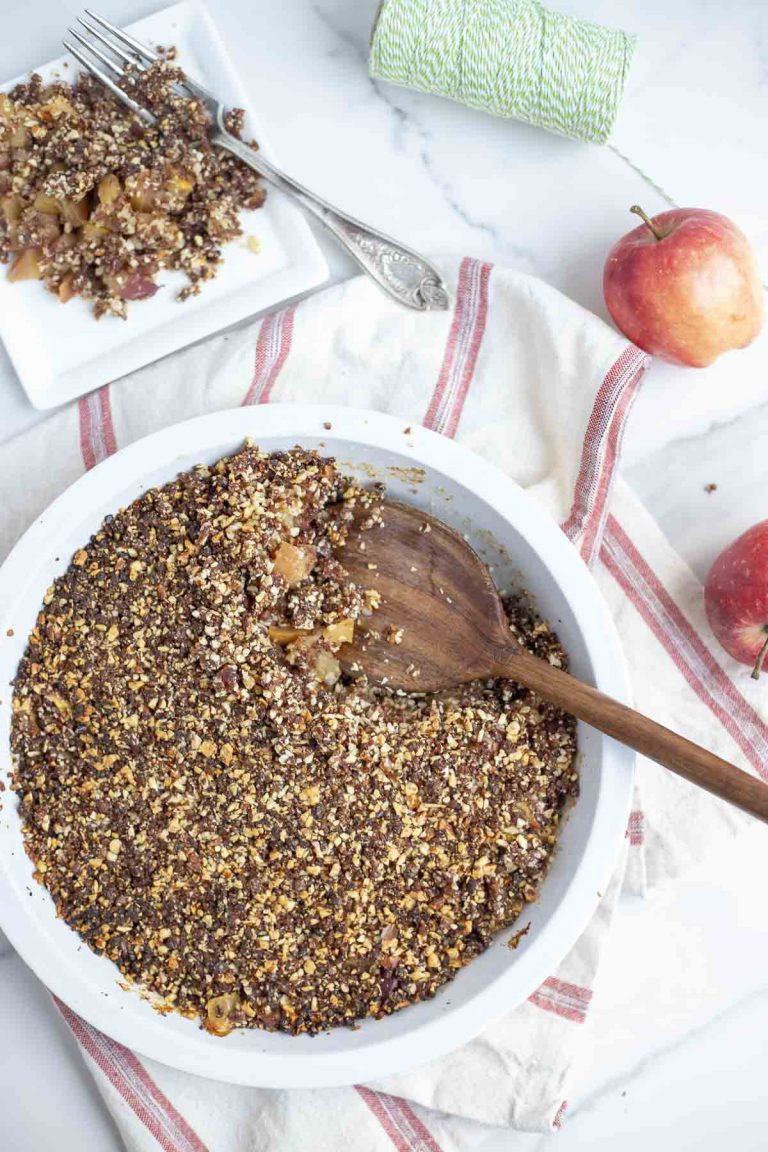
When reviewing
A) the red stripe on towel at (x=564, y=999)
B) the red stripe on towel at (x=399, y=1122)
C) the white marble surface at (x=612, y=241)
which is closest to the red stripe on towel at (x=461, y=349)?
the white marble surface at (x=612, y=241)

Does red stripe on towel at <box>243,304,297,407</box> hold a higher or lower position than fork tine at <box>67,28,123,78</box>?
lower

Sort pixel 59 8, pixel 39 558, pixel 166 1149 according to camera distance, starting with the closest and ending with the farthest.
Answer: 1. pixel 39 558
2. pixel 166 1149
3. pixel 59 8

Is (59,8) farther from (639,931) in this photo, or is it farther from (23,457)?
(639,931)

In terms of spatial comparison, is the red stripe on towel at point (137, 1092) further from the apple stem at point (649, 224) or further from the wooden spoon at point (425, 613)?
the apple stem at point (649, 224)

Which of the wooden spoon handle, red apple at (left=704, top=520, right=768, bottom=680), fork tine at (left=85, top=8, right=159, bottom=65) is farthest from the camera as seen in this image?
fork tine at (left=85, top=8, right=159, bottom=65)

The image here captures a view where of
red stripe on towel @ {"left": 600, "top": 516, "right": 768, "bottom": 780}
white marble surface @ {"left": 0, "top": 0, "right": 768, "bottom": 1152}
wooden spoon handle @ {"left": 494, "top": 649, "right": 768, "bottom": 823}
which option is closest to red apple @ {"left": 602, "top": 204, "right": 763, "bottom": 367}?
white marble surface @ {"left": 0, "top": 0, "right": 768, "bottom": 1152}

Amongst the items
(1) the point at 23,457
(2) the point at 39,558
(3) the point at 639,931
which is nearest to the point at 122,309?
(1) the point at 23,457

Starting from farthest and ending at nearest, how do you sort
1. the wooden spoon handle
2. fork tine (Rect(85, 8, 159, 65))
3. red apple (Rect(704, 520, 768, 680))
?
fork tine (Rect(85, 8, 159, 65))
red apple (Rect(704, 520, 768, 680))
the wooden spoon handle

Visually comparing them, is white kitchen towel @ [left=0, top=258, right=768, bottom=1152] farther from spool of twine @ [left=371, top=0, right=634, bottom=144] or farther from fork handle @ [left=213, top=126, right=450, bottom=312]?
spool of twine @ [left=371, top=0, right=634, bottom=144]
